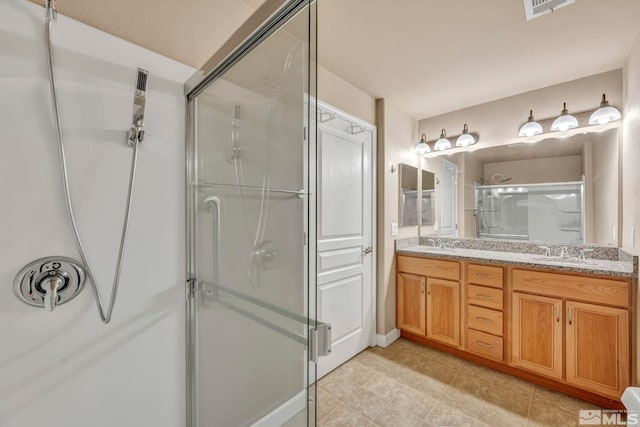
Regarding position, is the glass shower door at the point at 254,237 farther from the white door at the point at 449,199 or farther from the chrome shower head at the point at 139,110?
the white door at the point at 449,199

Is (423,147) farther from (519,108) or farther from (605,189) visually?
(605,189)

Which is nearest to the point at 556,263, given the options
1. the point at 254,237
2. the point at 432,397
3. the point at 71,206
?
the point at 432,397

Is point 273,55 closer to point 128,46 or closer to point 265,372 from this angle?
point 128,46

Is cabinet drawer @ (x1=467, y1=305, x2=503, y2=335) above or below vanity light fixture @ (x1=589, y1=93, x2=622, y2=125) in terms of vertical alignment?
below

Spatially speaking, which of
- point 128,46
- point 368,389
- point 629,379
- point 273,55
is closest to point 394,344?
point 368,389

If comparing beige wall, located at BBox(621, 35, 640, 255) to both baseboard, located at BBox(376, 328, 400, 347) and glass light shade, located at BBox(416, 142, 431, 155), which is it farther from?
baseboard, located at BBox(376, 328, 400, 347)

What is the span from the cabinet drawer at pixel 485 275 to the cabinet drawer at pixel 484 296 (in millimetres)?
45

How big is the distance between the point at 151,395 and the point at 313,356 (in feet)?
3.03

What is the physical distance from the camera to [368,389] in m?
1.95

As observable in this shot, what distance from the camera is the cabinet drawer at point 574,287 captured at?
1.70 metres

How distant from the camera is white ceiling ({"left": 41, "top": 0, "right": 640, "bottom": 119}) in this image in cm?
120

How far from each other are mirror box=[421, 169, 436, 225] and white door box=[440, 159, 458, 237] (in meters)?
0.09
